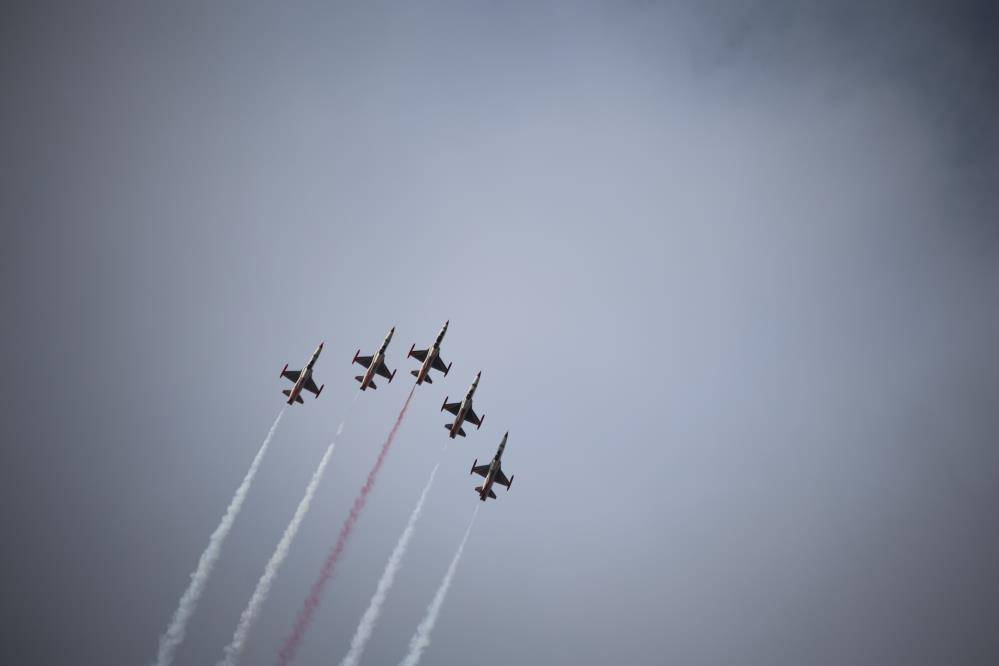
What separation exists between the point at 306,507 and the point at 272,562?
9.10m

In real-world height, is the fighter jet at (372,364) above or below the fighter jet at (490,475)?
above

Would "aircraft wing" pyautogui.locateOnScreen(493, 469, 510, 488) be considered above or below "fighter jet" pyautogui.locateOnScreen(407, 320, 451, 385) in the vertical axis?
below

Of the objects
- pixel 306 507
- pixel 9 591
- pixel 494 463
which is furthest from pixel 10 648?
pixel 494 463

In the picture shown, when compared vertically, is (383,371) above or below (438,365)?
below

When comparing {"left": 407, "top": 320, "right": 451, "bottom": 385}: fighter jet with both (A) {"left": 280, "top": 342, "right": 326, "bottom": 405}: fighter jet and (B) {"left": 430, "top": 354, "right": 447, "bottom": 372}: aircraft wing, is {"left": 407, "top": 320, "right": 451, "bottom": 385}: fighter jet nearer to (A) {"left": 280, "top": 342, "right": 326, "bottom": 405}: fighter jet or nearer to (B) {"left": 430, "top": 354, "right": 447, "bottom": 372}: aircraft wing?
(B) {"left": 430, "top": 354, "right": 447, "bottom": 372}: aircraft wing

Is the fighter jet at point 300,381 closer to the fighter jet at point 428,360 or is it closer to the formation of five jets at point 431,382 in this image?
the formation of five jets at point 431,382

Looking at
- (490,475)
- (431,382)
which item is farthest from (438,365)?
(490,475)

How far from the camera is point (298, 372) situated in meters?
85.0

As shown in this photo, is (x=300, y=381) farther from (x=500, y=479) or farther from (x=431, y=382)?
(x=500, y=479)

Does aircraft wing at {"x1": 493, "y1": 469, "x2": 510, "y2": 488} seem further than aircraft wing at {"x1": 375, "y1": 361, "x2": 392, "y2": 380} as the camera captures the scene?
No

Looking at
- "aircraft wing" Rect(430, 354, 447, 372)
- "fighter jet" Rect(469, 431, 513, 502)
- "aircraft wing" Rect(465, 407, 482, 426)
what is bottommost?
"fighter jet" Rect(469, 431, 513, 502)

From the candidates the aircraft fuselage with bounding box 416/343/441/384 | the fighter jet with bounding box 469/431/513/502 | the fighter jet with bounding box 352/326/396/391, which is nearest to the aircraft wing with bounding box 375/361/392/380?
the fighter jet with bounding box 352/326/396/391

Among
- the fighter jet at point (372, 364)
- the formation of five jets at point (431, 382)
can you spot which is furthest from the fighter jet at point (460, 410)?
the fighter jet at point (372, 364)

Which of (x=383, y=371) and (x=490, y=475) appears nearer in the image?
(x=490, y=475)
